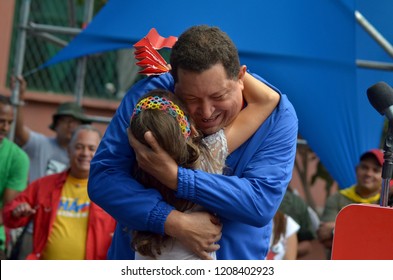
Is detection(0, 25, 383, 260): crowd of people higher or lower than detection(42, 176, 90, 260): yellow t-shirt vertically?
higher

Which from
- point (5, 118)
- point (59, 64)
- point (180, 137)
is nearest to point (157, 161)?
point (180, 137)

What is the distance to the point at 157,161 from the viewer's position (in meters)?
2.66

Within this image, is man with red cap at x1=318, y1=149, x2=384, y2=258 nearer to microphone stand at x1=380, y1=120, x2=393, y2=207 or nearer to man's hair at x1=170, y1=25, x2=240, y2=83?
microphone stand at x1=380, y1=120, x2=393, y2=207

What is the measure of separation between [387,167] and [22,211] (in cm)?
Result: 291

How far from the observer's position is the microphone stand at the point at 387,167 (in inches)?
103

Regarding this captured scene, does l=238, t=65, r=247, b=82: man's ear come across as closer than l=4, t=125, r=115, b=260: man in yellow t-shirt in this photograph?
Yes

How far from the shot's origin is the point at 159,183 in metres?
2.78

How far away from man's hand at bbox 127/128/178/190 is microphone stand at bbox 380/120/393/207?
62 cm

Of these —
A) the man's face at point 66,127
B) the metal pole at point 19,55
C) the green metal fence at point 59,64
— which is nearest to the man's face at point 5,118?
the metal pole at point 19,55

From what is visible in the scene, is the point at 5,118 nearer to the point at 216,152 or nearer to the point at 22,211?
the point at 22,211

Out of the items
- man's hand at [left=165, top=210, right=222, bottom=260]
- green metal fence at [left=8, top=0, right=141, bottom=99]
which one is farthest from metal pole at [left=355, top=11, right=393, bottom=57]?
green metal fence at [left=8, top=0, right=141, bottom=99]

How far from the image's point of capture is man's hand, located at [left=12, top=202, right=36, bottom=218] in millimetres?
5090

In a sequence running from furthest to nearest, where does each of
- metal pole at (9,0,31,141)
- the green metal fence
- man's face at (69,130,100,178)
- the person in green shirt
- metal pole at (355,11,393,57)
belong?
the green metal fence
metal pole at (9,0,31,141)
the person in green shirt
metal pole at (355,11,393,57)
man's face at (69,130,100,178)

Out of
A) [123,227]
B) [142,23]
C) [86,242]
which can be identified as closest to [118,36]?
[142,23]
